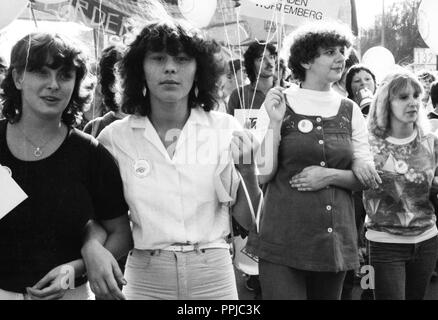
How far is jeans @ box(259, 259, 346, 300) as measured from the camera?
2.69m

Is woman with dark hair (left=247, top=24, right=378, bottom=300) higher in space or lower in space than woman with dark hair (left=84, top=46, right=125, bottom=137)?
lower

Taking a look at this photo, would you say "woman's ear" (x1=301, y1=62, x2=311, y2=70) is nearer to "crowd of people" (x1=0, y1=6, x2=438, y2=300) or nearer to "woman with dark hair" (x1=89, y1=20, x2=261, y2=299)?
"crowd of people" (x1=0, y1=6, x2=438, y2=300)

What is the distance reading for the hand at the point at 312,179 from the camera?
8.80ft

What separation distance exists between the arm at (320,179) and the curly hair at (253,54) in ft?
7.56

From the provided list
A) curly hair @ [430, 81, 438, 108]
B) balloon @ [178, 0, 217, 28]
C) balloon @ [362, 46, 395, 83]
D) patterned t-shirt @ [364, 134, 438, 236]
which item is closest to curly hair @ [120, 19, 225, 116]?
balloon @ [178, 0, 217, 28]

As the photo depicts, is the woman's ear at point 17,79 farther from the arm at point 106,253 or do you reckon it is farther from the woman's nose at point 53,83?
the arm at point 106,253

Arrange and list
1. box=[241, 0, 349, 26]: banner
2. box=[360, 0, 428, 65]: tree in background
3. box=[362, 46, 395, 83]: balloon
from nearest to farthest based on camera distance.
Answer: box=[241, 0, 349, 26]: banner, box=[360, 0, 428, 65]: tree in background, box=[362, 46, 395, 83]: balloon

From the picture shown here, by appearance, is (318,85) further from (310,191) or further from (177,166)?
(177,166)

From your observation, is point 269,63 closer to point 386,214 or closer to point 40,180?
point 386,214

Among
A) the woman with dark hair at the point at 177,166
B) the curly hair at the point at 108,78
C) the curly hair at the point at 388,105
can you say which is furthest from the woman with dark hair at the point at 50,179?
the curly hair at the point at 388,105

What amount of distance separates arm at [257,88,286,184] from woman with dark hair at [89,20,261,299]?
0.54 meters

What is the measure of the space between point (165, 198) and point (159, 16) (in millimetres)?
861

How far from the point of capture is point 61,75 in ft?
6.62
